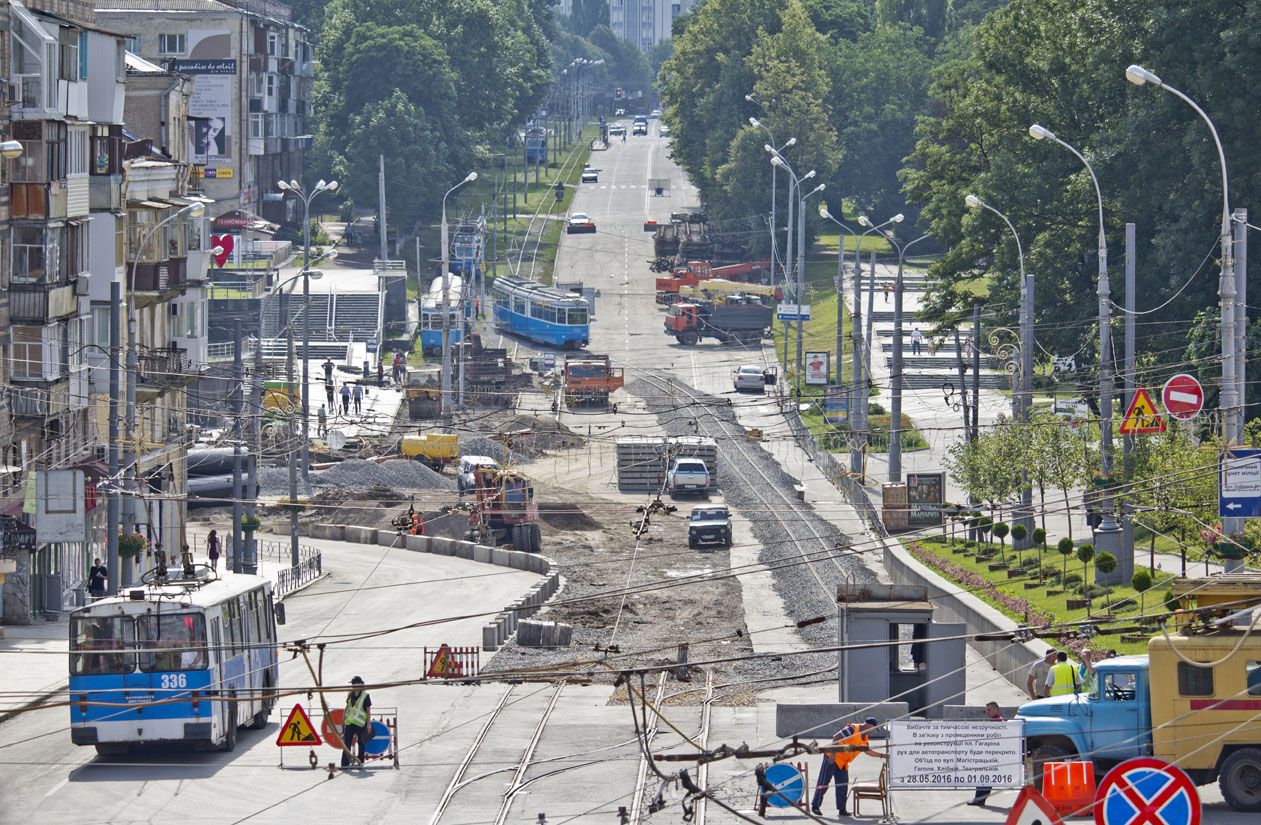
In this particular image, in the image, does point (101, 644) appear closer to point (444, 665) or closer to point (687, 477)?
point (444, 665)

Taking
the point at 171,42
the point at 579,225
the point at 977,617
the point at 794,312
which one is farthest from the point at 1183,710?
the point at 579,225

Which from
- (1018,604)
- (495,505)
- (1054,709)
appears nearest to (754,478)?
(495,505)

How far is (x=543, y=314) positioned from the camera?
9606 centimetres

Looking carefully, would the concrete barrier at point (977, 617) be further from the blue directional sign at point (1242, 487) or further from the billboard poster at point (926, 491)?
the blue directional sign at point (1242, 487)

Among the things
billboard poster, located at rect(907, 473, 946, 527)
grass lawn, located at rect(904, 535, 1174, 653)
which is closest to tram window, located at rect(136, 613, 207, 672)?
grass lawn, located at rect(904, 535, 1174, 653)

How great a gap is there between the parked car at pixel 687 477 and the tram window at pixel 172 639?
37926mm

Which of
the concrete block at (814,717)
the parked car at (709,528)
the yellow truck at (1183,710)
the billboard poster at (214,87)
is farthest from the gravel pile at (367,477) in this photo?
the billboard poster at (214,87)

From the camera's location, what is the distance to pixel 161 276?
52.6 m

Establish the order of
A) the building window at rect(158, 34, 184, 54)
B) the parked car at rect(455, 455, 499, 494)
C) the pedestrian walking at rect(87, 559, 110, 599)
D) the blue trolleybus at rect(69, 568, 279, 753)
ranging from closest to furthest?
the blue trolleybus at rect(69, 568, 279, 753) → the pedestrian walking at rect(87, 559, 110, 599) → the parked car at rect(455, 455, 499, 494) → the building window at rect(158, 34, 184, 54)

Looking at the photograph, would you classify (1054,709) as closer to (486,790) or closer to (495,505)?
(486,790)

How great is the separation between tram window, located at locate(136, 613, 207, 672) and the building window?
89.3 metres

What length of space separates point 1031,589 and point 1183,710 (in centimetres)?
1624

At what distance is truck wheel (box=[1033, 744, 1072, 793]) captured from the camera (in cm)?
2403

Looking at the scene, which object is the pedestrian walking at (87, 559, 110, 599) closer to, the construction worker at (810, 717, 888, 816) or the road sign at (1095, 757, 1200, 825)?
the construction worker at (810, 717, 888, 816)
